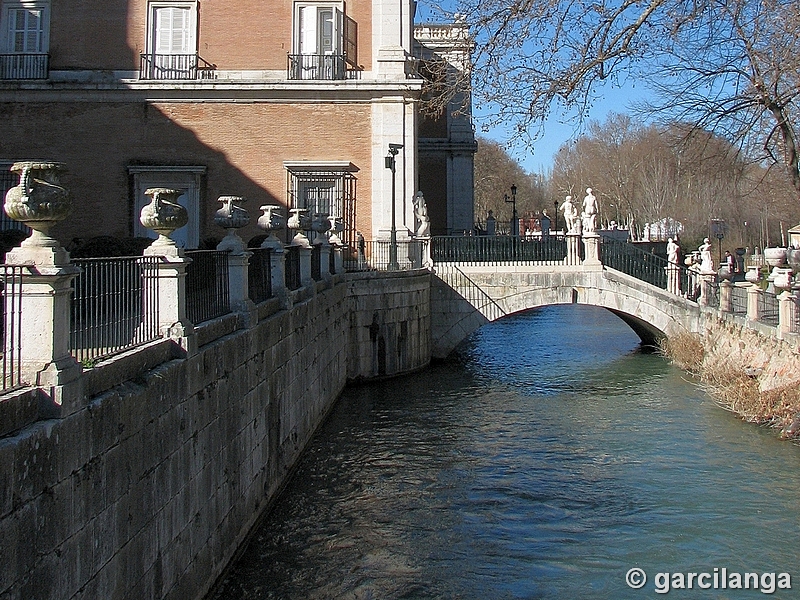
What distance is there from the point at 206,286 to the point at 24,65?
1945cm

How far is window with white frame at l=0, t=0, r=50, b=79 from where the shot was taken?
2650 centimetres

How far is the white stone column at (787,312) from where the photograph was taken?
701 inches

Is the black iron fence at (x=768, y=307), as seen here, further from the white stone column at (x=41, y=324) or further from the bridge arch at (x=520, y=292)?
the white stone column at (x=41, y=324)

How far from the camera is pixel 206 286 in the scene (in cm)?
1020

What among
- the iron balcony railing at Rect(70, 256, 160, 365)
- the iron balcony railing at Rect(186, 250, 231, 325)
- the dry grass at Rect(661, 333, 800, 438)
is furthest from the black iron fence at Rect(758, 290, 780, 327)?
the iron balcony railing at Rect(70, 256, 160, 365)

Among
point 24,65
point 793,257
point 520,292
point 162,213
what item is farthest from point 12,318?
point 24,65

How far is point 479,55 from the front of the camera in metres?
11.0

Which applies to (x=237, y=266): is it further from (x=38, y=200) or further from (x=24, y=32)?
(x=24, y=32)

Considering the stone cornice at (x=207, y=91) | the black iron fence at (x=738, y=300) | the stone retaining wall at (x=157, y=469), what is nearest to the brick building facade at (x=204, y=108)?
the stone cornice at (x=207, y=91)

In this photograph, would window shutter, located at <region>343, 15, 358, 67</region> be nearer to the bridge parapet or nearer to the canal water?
the bridge parapet

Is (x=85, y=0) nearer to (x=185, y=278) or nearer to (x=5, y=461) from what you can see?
(x=185, y=278)

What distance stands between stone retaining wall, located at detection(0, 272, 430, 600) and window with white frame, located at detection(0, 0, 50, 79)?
16155 millimetres

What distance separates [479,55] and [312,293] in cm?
705

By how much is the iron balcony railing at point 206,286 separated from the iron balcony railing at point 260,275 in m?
1.12
